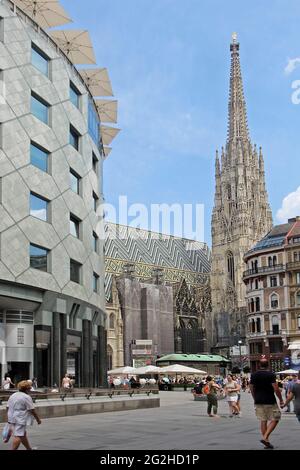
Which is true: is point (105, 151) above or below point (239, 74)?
below

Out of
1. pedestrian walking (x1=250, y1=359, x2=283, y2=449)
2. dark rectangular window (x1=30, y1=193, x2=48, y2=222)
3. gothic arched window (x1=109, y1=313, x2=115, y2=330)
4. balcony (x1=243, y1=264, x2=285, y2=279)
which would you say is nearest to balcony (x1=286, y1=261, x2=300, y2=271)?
balcony (x1=243, y1=264, x2=285, y2=279)

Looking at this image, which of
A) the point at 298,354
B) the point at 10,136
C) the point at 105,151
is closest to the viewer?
the point at 10,136

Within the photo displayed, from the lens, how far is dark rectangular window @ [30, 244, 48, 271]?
38.4m

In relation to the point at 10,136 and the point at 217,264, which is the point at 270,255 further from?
the point at 217,264

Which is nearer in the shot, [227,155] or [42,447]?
[42,447]

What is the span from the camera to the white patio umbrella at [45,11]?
41.5m

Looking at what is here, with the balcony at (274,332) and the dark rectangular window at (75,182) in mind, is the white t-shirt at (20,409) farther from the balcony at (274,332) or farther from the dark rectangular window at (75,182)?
the balcony at (274,332)

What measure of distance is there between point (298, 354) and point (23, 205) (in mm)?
47555

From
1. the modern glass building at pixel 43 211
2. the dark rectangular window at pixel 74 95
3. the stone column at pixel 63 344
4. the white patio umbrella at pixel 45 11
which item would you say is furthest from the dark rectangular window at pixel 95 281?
the white patio umbrella at pixel 45 11

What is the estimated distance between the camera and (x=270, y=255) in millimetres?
79562

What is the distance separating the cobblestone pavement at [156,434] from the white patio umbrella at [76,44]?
28.7 meters

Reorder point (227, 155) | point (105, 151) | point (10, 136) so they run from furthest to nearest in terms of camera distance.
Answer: point (227, 155) → point (105, 151) → point (10, 136)

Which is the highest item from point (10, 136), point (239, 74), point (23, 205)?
point (239, 74)
